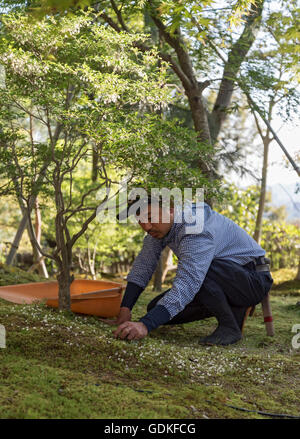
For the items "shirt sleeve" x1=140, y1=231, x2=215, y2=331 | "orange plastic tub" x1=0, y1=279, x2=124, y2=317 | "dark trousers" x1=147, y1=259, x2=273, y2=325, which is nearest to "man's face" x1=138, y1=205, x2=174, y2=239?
"shirt sleeve" x1=140, y1=231, x2=215, y2=331

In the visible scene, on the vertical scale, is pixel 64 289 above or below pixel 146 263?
below

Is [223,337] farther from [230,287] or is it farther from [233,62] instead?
[233,62]

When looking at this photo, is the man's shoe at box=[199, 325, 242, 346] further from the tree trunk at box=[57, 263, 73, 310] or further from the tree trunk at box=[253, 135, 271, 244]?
the tree trunk at box=[253, 135, 271, 244]

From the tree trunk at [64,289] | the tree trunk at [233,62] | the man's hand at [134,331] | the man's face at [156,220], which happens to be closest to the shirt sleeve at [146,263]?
the man's face at [156,220]

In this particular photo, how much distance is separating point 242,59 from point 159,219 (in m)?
3.75

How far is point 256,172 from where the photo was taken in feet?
24.7

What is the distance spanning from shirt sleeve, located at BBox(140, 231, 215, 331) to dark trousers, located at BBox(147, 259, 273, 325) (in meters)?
0.24

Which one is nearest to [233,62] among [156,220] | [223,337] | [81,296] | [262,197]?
[262,197]

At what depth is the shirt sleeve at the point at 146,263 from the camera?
337cm

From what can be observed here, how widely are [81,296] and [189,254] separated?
1212 millimetres

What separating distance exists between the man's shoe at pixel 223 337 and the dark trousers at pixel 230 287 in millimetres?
151

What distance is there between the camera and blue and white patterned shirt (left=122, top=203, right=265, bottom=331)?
2.66 m

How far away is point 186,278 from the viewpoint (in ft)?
9.23

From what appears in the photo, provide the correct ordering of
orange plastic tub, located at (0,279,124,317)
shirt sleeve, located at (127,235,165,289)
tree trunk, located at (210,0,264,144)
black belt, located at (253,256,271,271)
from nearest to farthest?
shirt sleeve, located at (127,235,165,289), black belt, located at (253,256,271,271), orange plastic tub, located at (0,279,124,317), tree trunk, located at (210,0,264,144)
